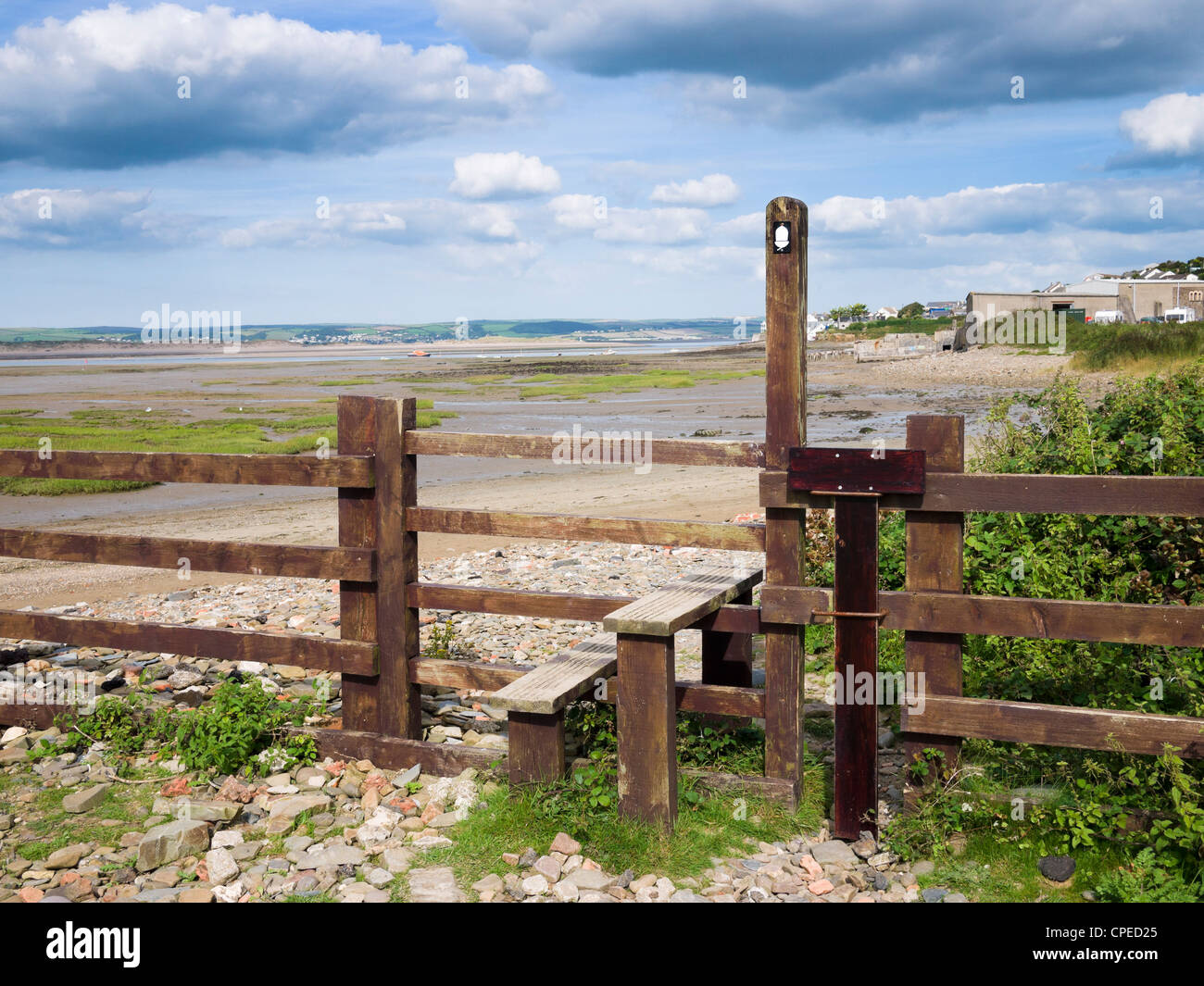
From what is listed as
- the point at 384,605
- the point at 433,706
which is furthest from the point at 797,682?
the point at 433,706

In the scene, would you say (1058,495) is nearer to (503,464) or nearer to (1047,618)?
(1047,618)

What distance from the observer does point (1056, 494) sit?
4938mm

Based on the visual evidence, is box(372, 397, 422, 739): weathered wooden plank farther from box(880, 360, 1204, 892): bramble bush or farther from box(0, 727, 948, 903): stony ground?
box(880, 360, 1204, 892): bramble bush

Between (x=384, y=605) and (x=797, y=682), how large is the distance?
7.91ft

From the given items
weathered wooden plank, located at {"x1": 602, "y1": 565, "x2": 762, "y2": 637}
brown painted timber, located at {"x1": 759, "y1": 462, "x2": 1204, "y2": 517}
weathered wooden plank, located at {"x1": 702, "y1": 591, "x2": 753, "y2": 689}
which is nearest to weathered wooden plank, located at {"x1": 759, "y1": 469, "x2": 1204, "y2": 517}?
brown painted timber, located at {"x1": 759, "y1": 462, "x2": 1204, "y2": 517}

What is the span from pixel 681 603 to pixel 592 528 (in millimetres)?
670

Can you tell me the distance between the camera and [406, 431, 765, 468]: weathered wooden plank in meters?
5.53

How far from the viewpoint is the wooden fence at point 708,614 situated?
4938 mm

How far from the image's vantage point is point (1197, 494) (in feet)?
15.5

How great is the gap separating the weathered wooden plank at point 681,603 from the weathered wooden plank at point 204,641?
169 centimetres

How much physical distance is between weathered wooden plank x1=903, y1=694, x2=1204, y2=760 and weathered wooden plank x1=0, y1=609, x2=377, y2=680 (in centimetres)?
320

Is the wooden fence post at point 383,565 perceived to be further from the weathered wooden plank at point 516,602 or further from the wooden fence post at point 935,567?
the wooden fence post at point 935,567

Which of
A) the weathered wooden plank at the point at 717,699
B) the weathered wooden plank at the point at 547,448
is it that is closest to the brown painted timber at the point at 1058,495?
the weathered wooden plank at the point at 547,448
